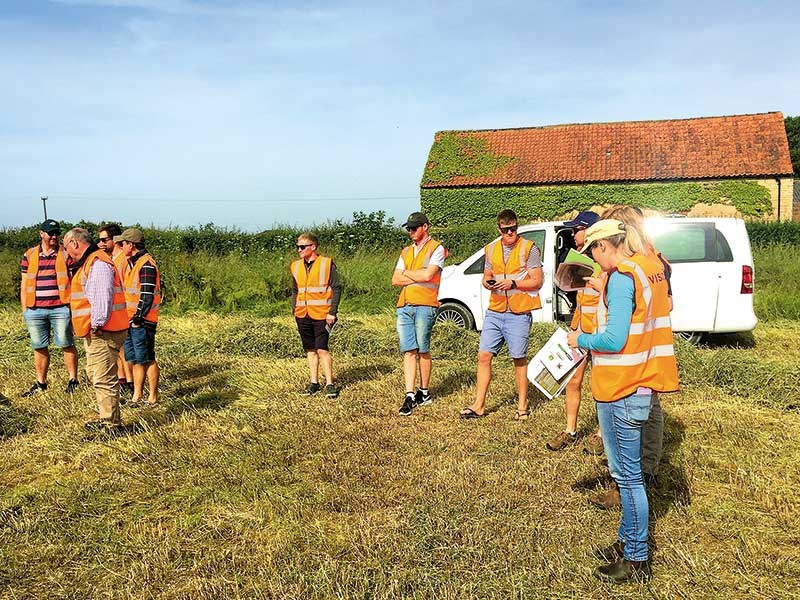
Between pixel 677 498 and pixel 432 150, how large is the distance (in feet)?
110

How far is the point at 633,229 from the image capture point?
3504 mm

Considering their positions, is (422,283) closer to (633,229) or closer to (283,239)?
(633,229)

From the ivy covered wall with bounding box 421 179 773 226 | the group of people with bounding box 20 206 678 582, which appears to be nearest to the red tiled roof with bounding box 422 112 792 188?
the ivy covered wall with bounding box 421 179 773 226

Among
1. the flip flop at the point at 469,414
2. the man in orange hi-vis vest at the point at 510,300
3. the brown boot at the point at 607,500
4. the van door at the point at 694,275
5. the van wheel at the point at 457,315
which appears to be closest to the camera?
the brown boot at the point at 607,500

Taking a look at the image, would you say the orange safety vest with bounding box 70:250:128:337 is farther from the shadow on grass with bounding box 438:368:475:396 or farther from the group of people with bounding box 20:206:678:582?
the shadow on grass with bounding box 438:368:475:396

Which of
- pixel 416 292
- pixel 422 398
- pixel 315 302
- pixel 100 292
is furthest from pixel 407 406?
pixel 100 292

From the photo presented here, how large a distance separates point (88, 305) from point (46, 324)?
80.8 inches

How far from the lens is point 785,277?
564 inches

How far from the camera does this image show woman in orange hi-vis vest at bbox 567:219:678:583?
11.1ft

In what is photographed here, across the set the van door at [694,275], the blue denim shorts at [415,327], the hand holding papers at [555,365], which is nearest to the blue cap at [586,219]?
the hand holding papers at [555,365]

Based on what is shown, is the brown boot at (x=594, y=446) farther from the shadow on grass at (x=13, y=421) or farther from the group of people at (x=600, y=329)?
the shadow on grass at (x=13, y=421)

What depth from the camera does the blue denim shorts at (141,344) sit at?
704 cm

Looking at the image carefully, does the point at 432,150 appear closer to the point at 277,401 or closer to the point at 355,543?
the point at 277,401

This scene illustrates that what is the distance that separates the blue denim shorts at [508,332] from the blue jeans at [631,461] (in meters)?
2.83
